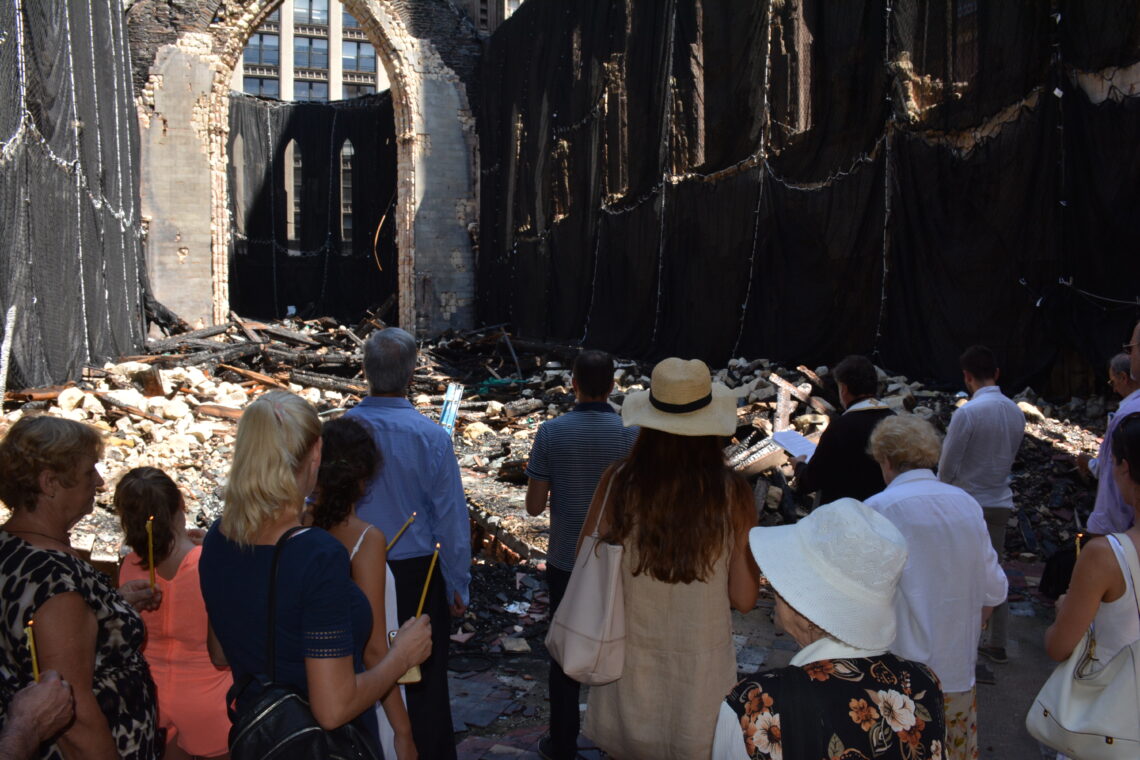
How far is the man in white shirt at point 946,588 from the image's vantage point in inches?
107

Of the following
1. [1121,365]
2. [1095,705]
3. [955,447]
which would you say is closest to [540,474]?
[1095,705]

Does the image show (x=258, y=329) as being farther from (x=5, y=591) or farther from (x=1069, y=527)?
(x=5, y=591)

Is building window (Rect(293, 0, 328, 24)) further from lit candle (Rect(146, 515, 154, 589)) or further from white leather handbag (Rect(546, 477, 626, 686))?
white leather handbag (Rect(546, 477, 626, 686))

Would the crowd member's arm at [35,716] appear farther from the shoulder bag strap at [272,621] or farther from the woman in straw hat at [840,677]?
the woman in straw hat at [840,677]

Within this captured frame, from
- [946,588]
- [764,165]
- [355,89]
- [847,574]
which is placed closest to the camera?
[847,574]

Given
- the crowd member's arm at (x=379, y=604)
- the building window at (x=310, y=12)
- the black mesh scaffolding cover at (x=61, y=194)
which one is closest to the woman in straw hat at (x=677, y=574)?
the crowd member's arm at (x=379, y=604)

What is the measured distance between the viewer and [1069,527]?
614 centimetres

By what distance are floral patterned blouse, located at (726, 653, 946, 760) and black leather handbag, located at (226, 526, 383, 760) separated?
31.5 inches

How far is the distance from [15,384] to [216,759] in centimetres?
864

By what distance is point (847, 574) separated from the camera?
1.76m

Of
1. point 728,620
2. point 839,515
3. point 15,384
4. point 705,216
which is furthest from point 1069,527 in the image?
point 15,384

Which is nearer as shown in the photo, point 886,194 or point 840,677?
point 840,677

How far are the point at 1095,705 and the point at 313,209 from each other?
28775mm

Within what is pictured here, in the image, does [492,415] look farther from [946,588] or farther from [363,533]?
[363,533]
